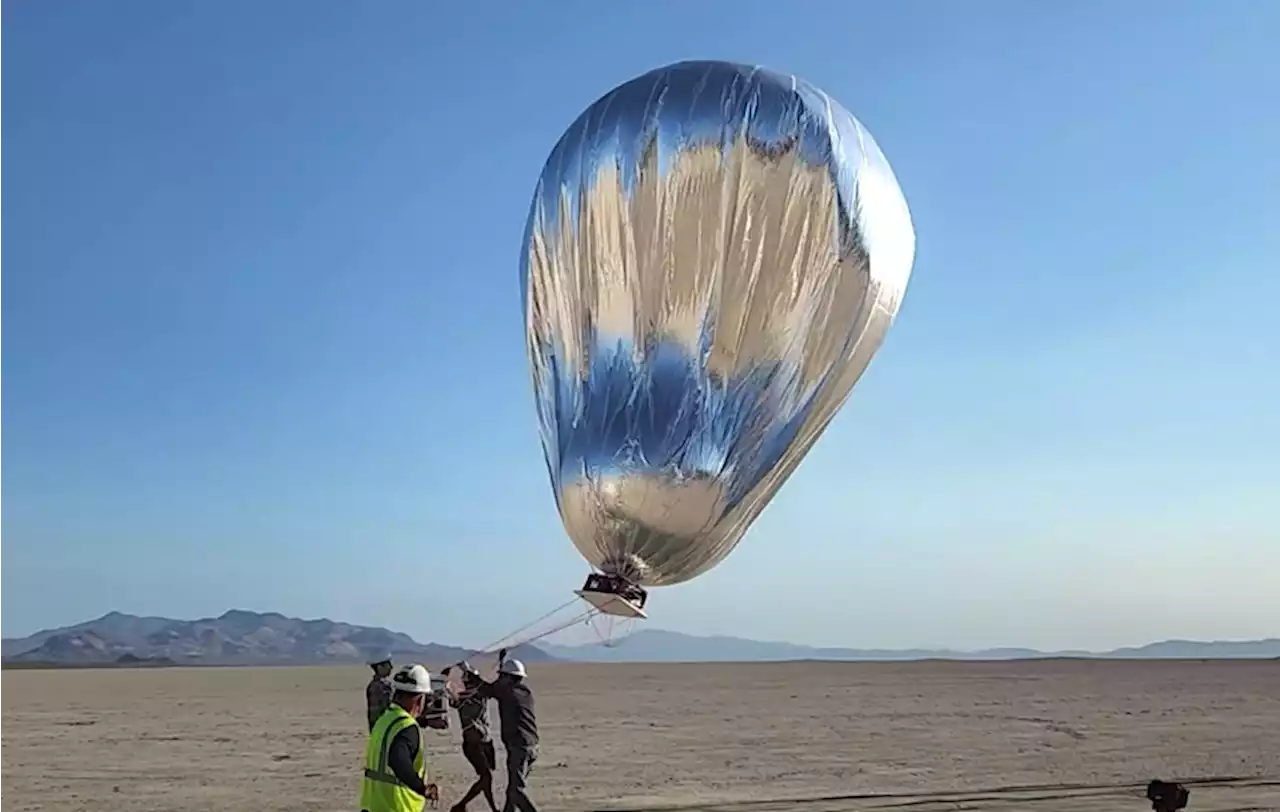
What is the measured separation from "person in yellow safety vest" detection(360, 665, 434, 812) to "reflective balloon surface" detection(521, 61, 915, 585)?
3.72m

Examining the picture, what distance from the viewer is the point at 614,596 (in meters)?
11.3

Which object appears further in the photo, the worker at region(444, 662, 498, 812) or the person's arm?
the worker at region(444, 662, 498, 812)

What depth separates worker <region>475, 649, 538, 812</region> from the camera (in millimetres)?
12586

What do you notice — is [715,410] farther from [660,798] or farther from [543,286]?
[660,798]

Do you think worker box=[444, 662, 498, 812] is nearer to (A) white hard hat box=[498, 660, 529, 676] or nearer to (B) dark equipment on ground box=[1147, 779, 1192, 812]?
→ (A) white hard hat box=[498, 660, 529, 676]

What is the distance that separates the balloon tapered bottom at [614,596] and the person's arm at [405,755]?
396 centimetres

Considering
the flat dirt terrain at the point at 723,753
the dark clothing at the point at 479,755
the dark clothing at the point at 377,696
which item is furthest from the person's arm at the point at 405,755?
the flat dirt terrain at the point at 723,753

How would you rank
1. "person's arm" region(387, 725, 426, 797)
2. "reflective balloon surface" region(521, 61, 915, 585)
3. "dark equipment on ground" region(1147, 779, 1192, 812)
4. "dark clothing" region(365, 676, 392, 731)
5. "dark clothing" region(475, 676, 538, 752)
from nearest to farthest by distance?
1. "person's arm" region(387, 725, 426, 797)
2. "dark equipment on ground" region(1147, 779, 1192, 812)
3. "reflective balloon surface" region(521, 61, 915, 585)
4. "dark clothing" region(365, 676, 392, 731)
5. "dark clothing" region(475, 676, 538, 752)

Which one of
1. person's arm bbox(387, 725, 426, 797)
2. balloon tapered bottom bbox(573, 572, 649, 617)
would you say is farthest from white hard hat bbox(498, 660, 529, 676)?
person's arm bbox(387, 725, 426, 797)

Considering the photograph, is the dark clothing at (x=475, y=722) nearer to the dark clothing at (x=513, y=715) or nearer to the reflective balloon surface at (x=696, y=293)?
the dark clothing at (x=513, y=715)

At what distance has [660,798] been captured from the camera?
617 inches

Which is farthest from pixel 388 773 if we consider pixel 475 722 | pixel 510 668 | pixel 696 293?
pixel 475 722

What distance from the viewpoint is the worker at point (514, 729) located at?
1259 cm

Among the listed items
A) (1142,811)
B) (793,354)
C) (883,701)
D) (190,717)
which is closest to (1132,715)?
(883,701)
